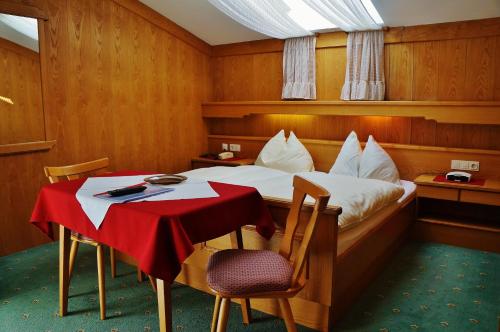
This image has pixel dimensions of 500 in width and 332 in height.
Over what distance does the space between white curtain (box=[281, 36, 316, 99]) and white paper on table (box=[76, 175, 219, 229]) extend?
96.2 inches

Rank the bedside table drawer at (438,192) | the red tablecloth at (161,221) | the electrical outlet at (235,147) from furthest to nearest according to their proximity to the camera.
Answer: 1. the electrical outlet at (235,147)
2. the bedside table drawer at (438,192)
3. the red tablecloth at (161,221)

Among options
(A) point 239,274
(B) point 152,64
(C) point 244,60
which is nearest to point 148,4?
(B) point 152,64

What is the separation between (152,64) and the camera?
4.57 metres

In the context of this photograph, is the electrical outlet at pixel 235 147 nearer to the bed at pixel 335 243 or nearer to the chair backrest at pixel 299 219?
the bed at pixel 335 243

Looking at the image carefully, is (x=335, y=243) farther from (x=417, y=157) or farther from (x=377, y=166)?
(x=417, y=157)

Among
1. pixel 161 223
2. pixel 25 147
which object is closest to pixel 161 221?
pixel 161 223

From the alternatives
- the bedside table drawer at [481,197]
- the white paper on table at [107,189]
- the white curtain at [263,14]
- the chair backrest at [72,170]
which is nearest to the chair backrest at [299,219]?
the white paper on table at [107,189]

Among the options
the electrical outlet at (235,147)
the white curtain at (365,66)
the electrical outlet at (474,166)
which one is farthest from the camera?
the electrical outlet at (235,147)

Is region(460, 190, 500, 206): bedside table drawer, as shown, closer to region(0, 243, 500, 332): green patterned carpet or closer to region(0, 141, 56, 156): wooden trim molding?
region(0, 243, 500, 332): green patterned carpet

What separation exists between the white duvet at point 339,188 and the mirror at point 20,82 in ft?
4.80

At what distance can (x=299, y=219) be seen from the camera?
2.20 metres

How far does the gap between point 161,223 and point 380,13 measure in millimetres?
3000

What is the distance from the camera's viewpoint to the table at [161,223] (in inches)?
69.1

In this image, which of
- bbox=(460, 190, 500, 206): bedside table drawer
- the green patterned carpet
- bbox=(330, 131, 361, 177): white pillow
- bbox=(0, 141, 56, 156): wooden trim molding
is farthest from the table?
bbox=(460, 190, 500, 206): bedside table drawer
